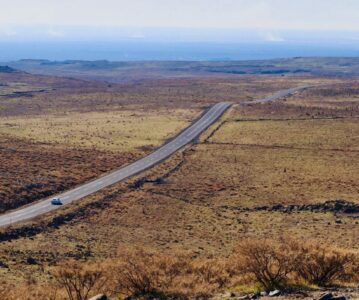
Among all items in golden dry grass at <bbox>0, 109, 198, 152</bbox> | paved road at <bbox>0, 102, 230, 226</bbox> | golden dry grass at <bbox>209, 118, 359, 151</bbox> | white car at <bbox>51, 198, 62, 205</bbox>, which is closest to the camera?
paved road at <bbox>0, 102, 230, 226</bbox>

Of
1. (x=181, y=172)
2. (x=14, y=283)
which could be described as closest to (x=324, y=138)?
(x=181, y=172)

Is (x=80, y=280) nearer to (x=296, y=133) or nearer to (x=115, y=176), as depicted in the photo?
(x=115, y=176)

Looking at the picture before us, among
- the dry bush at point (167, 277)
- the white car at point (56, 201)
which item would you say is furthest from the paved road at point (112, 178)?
the dry bush at point (167, 277)

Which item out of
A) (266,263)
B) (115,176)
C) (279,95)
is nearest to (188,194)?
(115,176)

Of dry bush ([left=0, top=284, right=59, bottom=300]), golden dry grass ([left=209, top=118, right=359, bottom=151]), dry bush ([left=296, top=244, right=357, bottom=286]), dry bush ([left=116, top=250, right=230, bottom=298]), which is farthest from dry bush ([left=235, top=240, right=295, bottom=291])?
golden dry grass ([left=209, top=118, right=359, bottom=151])

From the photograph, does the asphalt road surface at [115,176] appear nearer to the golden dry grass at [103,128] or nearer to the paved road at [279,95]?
the golden dry grass at [103,128]

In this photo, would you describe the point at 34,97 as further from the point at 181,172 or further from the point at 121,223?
the point at 121,223

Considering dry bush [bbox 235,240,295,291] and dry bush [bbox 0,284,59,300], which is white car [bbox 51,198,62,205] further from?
dry bush [bbox 235,240,295,291]
